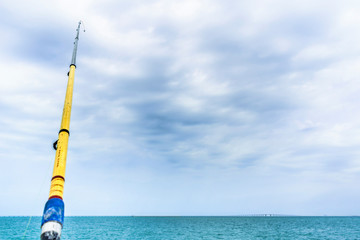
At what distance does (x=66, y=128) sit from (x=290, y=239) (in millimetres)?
64244

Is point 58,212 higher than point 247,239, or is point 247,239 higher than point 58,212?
point 58,212

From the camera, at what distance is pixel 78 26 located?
8992 millimetres

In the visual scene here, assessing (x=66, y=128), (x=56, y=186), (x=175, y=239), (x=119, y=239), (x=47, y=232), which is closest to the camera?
(x=47, y=232)

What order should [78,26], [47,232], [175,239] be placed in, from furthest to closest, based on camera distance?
[175,239] < [78,26] < [47,232]

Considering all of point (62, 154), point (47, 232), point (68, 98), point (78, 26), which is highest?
point (78, 26)

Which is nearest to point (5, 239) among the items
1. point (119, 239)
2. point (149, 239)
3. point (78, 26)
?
point (119, 239)

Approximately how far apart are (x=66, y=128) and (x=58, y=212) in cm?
195

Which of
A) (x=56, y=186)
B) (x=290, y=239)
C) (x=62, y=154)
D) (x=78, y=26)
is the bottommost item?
(x=290, y=239)

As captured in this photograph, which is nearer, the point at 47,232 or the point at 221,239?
the point at 47,232

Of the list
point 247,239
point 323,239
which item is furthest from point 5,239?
point 323,239

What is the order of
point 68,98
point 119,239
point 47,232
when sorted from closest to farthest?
point 47,232
point 68,98
point 119,239

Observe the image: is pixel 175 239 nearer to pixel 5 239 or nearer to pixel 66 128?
pixel 5 239

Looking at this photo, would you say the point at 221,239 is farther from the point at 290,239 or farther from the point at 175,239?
the point at 290,239

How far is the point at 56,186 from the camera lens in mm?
4980
